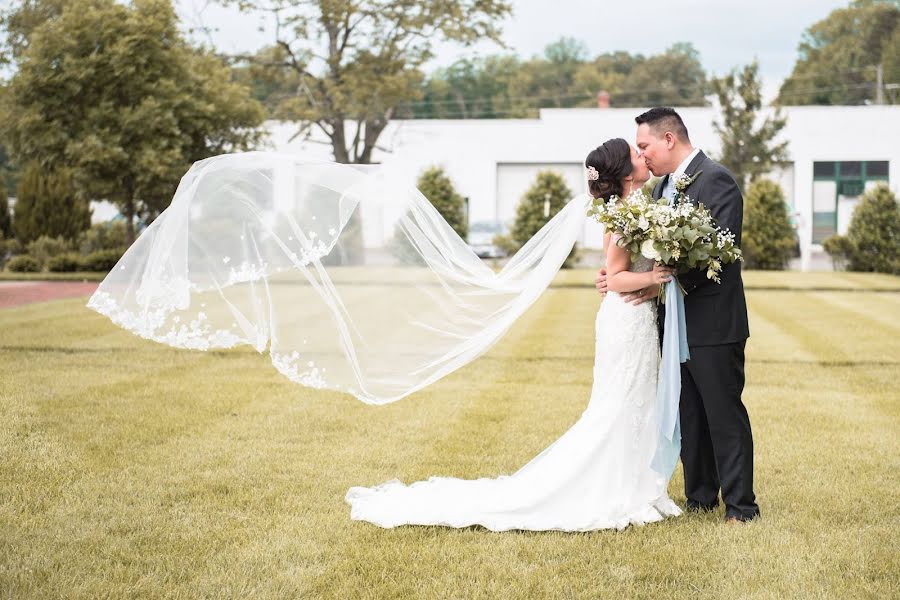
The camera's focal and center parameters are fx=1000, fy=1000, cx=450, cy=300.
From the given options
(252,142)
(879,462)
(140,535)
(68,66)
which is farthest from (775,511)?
(252,142)

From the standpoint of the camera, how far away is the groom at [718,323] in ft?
18.4

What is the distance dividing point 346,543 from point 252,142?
24493mm

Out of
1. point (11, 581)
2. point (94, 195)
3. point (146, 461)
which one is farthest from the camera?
point (94, 195)

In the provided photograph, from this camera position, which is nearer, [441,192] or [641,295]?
[641,295]

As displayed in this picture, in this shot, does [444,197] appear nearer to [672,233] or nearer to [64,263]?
[64,263]

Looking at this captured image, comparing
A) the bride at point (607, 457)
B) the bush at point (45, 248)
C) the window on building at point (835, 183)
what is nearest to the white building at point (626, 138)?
the window on building at point (835, 183)

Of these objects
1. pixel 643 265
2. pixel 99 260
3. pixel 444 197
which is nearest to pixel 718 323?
pixel 643 265

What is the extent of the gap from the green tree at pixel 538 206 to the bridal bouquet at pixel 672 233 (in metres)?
23.6

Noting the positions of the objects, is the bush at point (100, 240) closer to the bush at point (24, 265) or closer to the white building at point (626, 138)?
the bush at point (24, 265)

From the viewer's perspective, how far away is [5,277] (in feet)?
80.4

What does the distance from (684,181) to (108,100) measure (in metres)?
21.9

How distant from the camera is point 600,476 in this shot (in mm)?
5691

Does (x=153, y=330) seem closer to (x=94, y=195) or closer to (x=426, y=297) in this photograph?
(x=426, y=297)

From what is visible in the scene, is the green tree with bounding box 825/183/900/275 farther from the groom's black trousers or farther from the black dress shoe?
the groom's black trousers
